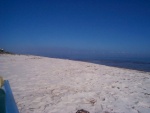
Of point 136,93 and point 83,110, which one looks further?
point 136,93

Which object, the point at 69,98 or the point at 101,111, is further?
the point at 69,98

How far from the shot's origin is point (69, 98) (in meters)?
4.68

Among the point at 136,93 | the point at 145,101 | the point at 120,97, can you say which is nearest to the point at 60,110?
the point at 120,97

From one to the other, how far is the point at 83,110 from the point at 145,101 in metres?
2.19

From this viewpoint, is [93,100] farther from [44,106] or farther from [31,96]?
[31,96]

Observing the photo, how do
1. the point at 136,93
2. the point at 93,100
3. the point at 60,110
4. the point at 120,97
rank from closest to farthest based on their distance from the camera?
1. the point at 60,110
2. the point at 93,100
3. the point at 120,97
4. the point at 136,93

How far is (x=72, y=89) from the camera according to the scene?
5633 mm

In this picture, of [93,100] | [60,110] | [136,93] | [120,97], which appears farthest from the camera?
[136,93]

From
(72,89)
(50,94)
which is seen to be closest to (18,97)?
(50,94)

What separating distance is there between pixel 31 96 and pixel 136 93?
372 centimetres

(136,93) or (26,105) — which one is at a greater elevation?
(136,93)

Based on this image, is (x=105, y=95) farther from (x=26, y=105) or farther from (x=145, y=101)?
(x=26, y=105)

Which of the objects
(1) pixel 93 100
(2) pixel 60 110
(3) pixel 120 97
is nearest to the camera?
(2) pixel 60 110

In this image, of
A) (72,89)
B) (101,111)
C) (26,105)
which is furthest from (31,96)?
(101,111)
